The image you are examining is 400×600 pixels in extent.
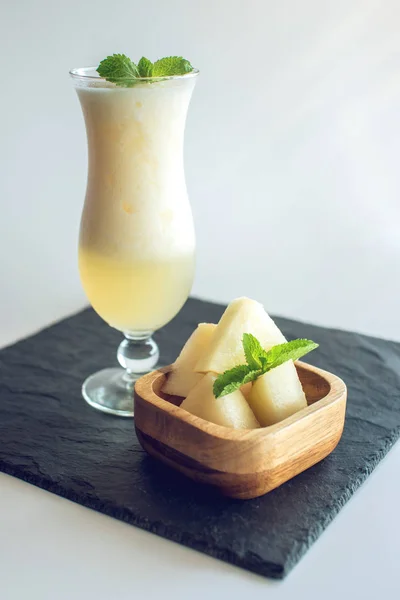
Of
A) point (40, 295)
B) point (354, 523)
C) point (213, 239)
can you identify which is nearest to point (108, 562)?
point (354, 523)

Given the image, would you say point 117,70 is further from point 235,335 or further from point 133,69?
point 235,335

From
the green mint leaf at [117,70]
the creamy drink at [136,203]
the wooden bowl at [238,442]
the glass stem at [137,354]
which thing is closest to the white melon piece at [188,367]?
the wooden bowl at [238,442]

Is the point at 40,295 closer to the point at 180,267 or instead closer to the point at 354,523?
the point at 180,267

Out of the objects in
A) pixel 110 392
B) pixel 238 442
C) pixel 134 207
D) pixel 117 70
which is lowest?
pixel 110 392

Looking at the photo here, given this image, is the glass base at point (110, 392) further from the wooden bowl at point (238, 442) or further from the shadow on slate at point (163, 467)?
the wooden bowl at point (238, 442)

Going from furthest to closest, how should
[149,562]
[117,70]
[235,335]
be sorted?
1. [117,70]
2. [235,335]
3. [149,562]

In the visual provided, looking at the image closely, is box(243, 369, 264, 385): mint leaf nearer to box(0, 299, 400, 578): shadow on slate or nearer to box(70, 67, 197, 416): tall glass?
box(0, 299, 400, 578): shadow on slate

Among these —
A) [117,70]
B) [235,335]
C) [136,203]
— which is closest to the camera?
[235,335]

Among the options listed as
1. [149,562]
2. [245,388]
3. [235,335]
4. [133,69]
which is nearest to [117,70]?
[133,69]

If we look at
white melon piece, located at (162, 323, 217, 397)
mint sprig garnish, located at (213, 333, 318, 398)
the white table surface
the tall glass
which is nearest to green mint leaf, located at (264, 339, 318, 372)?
mint sprig garnish, located at (213, 333, 318, 398)
